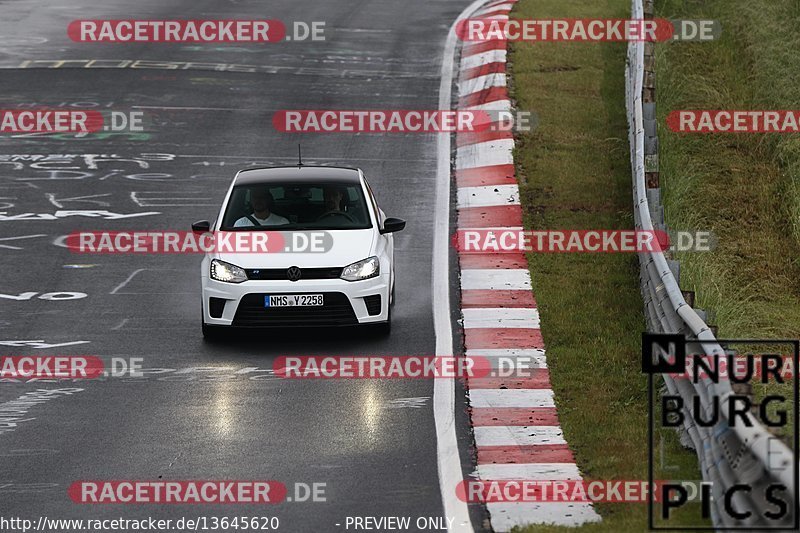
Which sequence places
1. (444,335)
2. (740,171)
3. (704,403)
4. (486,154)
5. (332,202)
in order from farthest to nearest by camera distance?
1. (486,154)
2. (740,171)
3. (332,202)
4. (444,335)
5. (704,403)

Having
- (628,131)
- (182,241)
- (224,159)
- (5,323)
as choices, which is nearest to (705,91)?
(628,131)

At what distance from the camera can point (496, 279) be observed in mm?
16359

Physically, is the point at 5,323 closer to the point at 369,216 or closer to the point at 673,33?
the point at 369,216

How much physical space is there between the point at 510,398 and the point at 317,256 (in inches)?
110

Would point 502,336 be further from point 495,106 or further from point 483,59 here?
point 483,59

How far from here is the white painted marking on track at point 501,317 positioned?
14734 mm

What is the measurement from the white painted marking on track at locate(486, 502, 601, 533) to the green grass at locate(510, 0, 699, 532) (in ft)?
0.41

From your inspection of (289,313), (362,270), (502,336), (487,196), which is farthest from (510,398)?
(487,196)

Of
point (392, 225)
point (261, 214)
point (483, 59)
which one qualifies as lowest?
point (392, 225)

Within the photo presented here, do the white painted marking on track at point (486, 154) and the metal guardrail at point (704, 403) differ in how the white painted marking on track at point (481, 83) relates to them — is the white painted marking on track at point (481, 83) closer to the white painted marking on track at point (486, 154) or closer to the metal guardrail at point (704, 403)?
the white painted marking on track at point (486, 154)

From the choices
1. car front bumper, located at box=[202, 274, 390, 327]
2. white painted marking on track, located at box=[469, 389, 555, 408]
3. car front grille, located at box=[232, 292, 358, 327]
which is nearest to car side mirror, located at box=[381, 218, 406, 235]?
car front bumper, located at box=[202, 274, 390, 327]

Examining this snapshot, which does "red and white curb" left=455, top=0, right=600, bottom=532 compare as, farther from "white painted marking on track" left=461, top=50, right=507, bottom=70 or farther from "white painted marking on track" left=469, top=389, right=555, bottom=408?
"white painted marking on track" left=461, top=50, right=507, bottom=70

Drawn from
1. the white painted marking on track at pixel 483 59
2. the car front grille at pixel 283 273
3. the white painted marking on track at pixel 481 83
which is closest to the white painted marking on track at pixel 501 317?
the car front grille at pixel 283 273

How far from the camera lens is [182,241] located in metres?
18.4
